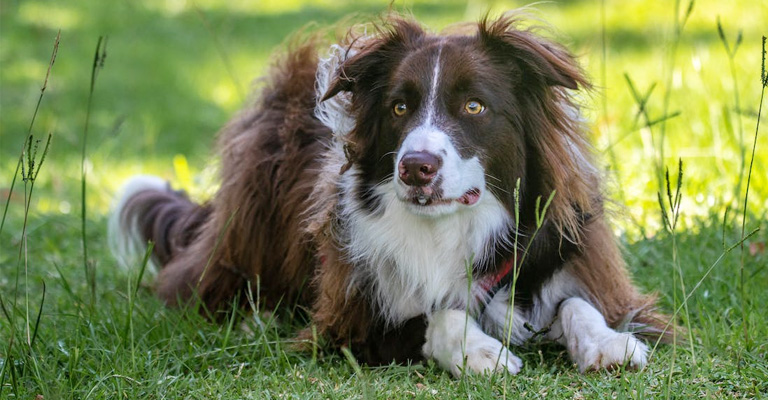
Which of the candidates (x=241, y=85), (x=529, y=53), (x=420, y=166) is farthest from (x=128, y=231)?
(x=241, y=85)

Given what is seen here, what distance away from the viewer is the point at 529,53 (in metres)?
3.50

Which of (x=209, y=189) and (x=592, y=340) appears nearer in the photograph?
(x=592, y=340)

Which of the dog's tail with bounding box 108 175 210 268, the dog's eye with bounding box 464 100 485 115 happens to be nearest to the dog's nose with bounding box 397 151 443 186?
the dog's eye with bounding box 464 100 485 115

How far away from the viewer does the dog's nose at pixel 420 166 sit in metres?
3.20

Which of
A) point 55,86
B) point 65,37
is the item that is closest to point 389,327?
point 55,86

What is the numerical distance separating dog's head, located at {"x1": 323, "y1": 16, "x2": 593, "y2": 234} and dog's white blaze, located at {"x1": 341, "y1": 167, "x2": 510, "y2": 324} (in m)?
0.06

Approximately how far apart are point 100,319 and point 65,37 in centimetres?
800

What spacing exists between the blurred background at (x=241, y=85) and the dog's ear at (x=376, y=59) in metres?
0.29

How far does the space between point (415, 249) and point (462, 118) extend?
0.53 m

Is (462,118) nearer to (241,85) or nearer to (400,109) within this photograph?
(400,109)

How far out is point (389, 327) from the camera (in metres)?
3.74

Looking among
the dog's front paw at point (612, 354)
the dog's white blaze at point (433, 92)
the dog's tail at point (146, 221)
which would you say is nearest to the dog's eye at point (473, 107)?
the dog's white blaze at point (433, 92)

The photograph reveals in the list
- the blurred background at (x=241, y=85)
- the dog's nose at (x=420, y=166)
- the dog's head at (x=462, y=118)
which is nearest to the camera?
the dog's nose at (x=420, y=166)

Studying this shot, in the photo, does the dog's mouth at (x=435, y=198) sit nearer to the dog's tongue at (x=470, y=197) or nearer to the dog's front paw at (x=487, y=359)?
the dog's tongue at (x=470, y=197)
